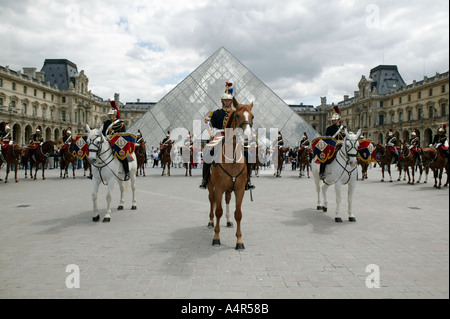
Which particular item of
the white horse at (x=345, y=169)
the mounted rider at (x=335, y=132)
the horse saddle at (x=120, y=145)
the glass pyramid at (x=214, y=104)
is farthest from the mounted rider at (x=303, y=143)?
the horse saddle at (x=120, y=145)

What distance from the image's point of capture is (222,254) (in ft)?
13.0

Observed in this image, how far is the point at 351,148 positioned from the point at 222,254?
3.48m

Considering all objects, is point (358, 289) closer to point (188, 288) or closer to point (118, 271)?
point (188, 288)

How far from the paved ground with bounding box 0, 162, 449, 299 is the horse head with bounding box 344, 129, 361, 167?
1.22m

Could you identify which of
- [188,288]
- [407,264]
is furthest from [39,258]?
[407,264]

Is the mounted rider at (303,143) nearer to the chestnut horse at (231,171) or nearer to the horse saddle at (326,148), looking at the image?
the horse saddle at (326,148)

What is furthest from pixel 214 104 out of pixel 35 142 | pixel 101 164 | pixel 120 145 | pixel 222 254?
pixel 222 254

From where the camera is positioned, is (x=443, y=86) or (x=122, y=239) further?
(x=443, y=86)

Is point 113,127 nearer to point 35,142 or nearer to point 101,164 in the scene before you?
point 101,164

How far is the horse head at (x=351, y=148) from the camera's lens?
5.75m

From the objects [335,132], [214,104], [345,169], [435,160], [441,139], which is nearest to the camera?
[345,169]

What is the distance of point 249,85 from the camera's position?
28422mm

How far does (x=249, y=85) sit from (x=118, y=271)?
2673cm

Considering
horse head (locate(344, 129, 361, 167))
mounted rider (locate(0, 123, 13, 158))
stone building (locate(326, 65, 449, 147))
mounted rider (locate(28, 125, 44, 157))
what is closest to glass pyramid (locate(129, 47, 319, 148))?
mounted rider (locate(28, 125, 44, 157))
